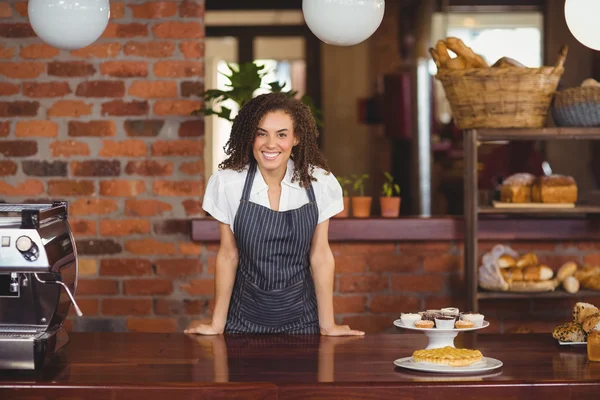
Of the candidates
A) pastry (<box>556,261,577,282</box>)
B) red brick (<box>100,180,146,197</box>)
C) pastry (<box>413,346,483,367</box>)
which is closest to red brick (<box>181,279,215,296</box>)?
red brick (<box>100,180,146,197</box>)

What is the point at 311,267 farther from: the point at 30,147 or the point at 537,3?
the point at 537,3

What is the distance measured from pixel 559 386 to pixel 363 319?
196 centimetres

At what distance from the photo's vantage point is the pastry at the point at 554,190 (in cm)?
379

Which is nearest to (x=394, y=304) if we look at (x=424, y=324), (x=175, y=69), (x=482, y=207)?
(x=482, y=207)

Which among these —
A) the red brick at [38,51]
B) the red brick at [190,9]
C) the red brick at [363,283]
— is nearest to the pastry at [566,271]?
the red brick at [363,283]

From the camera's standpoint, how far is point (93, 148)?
152 inches

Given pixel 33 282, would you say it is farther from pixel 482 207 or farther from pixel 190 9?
pixel 482 207

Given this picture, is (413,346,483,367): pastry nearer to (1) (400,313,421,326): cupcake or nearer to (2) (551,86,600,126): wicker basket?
(1) (400,313,421,326): cupcake

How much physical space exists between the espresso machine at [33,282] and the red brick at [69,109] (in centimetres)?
153

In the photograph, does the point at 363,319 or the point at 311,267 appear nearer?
the point at 311,267

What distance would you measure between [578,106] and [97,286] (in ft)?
7.06

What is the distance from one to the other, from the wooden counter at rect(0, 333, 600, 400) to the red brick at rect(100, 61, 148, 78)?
1.59m

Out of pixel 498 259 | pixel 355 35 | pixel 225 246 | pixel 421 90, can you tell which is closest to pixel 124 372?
pixel 225 246

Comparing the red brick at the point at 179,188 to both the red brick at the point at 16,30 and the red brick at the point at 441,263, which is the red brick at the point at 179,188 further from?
the red brick at the point at 441,263
